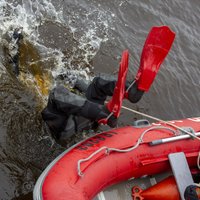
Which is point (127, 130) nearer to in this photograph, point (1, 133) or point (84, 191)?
point (84, 191)

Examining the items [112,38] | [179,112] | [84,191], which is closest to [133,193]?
[84,191]

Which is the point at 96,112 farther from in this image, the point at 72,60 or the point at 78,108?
the point at 72,60

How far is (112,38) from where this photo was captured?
261 inches

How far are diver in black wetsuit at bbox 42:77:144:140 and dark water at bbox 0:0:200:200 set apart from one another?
488 millimetres

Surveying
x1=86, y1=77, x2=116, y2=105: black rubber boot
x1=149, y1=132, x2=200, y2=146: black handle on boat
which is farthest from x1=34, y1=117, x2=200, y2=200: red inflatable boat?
x1=86, y1=77, x2=116, y2=105: black rubber boot

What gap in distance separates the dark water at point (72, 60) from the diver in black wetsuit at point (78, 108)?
49cm

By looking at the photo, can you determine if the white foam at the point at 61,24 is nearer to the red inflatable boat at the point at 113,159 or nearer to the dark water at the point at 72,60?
the dark water at the point at 72,60

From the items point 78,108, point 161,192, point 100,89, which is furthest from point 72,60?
point 161,192

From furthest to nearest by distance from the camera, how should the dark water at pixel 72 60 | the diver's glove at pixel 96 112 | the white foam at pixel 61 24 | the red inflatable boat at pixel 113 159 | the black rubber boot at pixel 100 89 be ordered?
the white foam at pixel 61 24 < the dark water at pixel 72 60 < the black rubber boot at pixel 100 89 < the diver's glove at pixel 96 112 < the red inflatable boat at pixel 113 159

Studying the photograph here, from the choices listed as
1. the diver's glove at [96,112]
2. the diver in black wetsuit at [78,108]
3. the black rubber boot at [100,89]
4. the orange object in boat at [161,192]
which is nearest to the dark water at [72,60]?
the diver in black wetsuit at [78,108]

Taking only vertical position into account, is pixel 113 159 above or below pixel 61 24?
below

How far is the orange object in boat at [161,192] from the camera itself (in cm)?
400

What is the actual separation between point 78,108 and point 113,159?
2.28 ft

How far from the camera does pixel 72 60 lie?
5.85 metres
